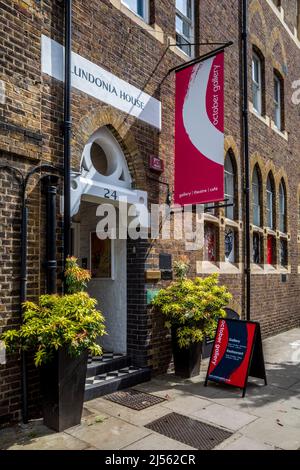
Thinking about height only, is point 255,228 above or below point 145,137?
below

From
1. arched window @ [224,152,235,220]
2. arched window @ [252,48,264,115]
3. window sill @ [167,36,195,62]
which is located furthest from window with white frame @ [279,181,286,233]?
window sill @ [167,36,195,62]

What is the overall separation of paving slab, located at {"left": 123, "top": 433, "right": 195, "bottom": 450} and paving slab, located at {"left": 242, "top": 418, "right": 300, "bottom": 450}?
0.83m

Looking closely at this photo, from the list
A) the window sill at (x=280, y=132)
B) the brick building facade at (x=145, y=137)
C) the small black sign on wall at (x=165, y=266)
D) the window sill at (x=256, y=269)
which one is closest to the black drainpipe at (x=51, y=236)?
the brick building facade at (x=145, y=137)

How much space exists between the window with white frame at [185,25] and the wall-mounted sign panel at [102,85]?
1945mm

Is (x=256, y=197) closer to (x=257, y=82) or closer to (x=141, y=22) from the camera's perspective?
(x=257, y=82)

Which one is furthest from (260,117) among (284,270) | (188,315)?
(188,315)

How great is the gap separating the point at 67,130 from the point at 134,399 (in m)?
3.85

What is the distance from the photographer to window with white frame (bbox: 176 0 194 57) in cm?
845

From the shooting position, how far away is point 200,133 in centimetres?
713

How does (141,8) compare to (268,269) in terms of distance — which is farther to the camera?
(268,269)

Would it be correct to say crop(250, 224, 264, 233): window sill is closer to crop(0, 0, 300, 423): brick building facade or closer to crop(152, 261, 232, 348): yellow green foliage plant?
crop(0, 0, 300, 423): brick building facade

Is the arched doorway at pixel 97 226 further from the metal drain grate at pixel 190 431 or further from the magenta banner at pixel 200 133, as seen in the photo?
the metal drain grate at pixel 190 431
